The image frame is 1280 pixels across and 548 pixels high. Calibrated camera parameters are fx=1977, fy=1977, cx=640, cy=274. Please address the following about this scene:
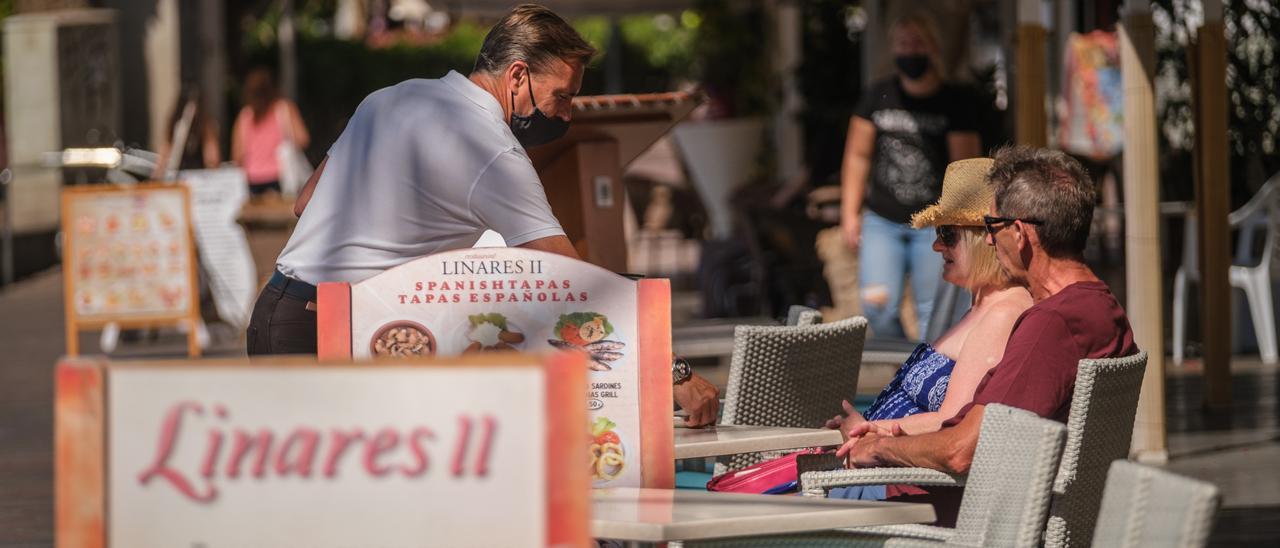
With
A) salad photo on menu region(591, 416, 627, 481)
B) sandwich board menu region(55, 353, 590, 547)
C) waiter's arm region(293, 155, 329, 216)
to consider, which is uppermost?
waiter's arm region(293, 155, 329, 216)

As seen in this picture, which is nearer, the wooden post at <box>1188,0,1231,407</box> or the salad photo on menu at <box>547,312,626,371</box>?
the salad photo on menu at <box>547,312,626,371</box>

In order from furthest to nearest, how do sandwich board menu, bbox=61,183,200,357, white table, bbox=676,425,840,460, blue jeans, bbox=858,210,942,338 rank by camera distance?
sandwich board menu, bbox=61,183,200,357
blue jeans, bbox=858,210,942,338
white table, bbox=676,425,840,460

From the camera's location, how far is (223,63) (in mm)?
26797

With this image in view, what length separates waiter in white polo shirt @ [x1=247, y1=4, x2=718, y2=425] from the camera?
3848 millimetres

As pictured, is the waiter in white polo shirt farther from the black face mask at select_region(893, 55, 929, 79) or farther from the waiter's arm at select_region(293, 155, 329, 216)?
the black face mask at select_region(893, 55, 929, 79)

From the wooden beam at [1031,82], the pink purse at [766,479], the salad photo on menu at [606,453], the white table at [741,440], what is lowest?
the pink purse at [766,479]

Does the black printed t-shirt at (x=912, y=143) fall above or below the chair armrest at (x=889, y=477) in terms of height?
above

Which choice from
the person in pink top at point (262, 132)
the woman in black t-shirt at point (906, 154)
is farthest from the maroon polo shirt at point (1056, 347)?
the person in pink top at point (262, 132)

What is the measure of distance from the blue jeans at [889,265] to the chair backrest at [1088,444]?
4.09 metres

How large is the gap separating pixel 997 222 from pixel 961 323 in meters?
0.50

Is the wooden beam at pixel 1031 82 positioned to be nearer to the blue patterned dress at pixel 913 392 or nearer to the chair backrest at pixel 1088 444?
the blue patterned dress at pixel 913 392

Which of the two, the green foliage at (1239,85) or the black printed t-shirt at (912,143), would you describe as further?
the green foliage at (1239,85)

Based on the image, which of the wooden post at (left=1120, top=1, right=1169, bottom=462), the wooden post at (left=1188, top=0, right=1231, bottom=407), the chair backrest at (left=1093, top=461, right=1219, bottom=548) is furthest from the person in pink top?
the chair backrest at (left=1093, top=461, right=1219, bottom=548)

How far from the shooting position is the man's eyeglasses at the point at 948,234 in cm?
456
